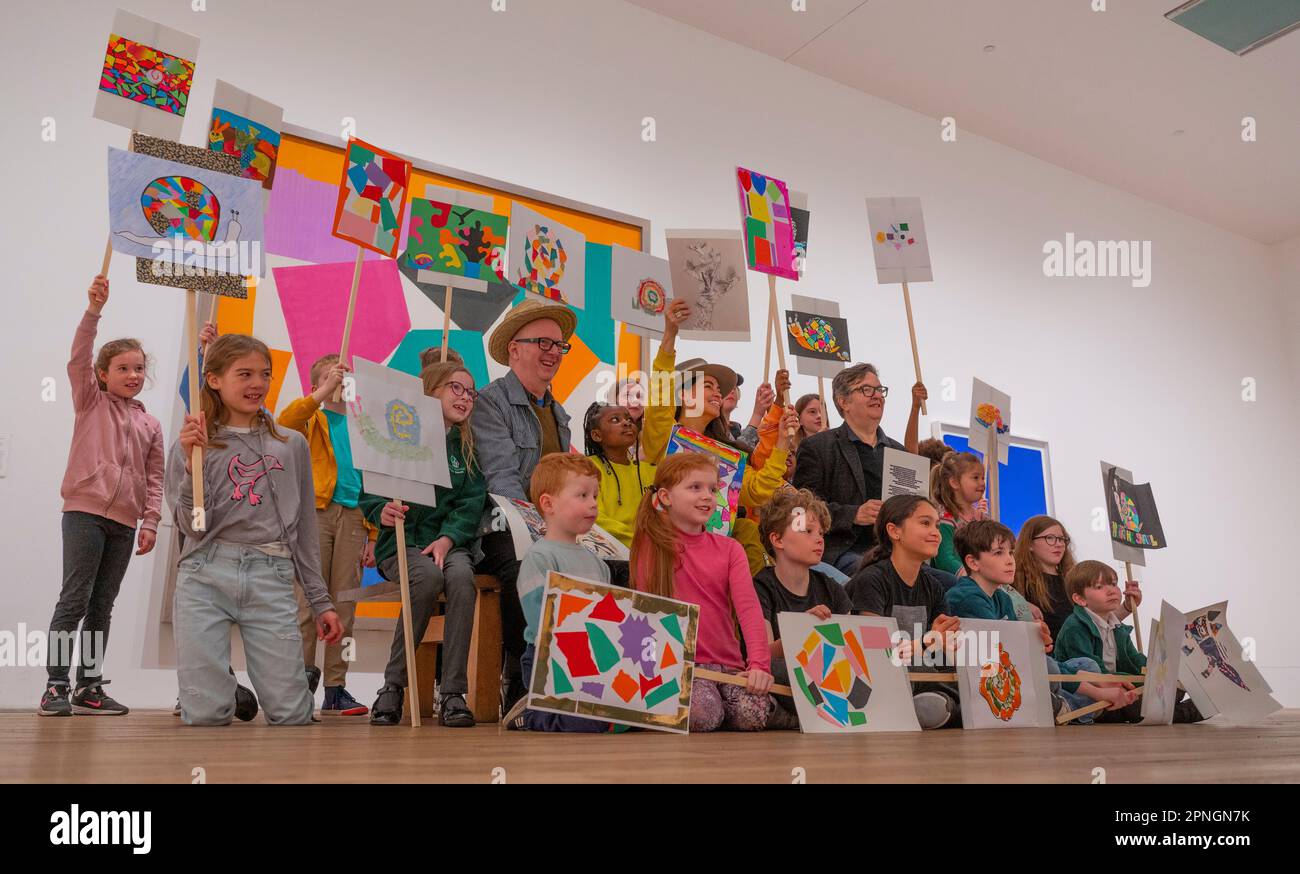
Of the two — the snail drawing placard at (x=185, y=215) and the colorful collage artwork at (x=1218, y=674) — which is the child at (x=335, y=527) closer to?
the snail drawing placard at (x=185, y=215)

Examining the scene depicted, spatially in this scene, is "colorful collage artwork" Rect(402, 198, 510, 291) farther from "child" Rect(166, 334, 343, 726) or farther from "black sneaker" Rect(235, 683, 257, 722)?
"black sneaker" Rect(235, 683, 257, 722)

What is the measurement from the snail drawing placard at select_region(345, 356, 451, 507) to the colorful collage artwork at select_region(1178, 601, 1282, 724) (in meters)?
2.45

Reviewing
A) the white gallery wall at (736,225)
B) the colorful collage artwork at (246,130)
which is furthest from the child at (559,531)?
the white gallery wall at (736,225)

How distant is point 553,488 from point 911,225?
239cm

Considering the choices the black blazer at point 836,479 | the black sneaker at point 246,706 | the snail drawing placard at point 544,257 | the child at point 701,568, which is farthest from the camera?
the black blazer at point 836,479

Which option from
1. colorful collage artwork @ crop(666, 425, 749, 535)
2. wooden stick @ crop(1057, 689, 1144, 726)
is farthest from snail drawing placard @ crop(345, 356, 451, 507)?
wooden stick @ crop(1057, 689, 1144, 726)

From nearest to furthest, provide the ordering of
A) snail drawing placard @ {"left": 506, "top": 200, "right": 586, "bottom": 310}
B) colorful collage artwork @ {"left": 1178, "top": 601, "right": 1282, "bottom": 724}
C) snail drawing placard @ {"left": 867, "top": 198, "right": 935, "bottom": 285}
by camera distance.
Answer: colorful collage artwork @ {"left": 1178, "top": 601, "right": 1282, "bottom": 724}
snail drawing placard @ {"left": 506, "top": 200, "right": 586, "bottom": 310}
snail drawing placard @ {"left": 867, "top": 198, "right": 935, "bottom": 285}

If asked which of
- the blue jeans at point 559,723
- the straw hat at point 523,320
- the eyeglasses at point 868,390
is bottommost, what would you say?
the blue jeans at point 559,723

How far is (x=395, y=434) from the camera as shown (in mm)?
2844

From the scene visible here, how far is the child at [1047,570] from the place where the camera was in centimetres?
406

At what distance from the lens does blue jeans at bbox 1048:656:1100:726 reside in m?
3.34

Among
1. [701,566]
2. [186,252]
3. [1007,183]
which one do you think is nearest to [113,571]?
[186,252]

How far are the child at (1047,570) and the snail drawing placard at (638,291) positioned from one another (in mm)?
1740

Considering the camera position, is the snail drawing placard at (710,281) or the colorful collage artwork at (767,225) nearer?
the snail drawing placard at (710,281)
